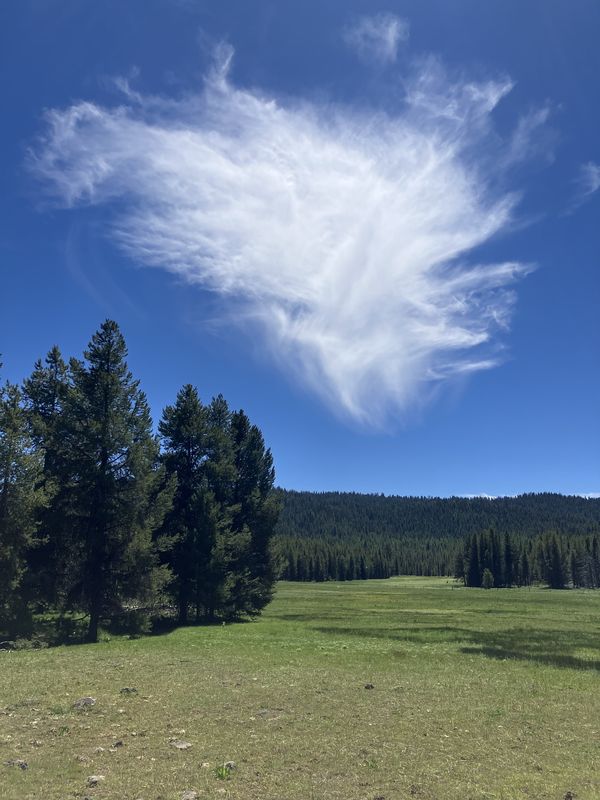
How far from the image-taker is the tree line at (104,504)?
31266mm

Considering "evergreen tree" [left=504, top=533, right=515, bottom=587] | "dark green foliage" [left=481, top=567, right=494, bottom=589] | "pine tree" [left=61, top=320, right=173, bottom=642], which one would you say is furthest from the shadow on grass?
"evergreen tree" [left=504, top=533, right=515, bottom=587]

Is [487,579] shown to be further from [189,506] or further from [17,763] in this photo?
[17,763]

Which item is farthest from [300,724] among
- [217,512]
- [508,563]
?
[508,563]

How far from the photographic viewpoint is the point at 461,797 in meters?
9.24

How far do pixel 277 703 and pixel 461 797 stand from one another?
7623mm

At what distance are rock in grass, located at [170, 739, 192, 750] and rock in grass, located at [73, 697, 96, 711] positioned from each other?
13.3 feet

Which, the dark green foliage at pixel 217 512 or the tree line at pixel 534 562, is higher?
the dark green foliage at pixel 217 512

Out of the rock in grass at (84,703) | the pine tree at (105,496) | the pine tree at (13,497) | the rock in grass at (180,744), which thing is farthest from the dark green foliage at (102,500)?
the rock in grass at (180,744)

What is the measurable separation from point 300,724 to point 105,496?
81.2 ft

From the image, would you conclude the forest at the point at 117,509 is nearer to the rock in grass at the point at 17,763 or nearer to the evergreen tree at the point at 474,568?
the rock in grass at the point at 17,763

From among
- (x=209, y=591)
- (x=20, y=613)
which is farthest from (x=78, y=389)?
(x=209, y=591)

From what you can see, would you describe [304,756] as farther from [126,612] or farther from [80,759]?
[126,612]

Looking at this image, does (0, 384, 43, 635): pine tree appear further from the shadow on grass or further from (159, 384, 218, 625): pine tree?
the shadow on grass

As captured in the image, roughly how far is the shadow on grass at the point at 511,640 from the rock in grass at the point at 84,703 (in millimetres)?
19308
